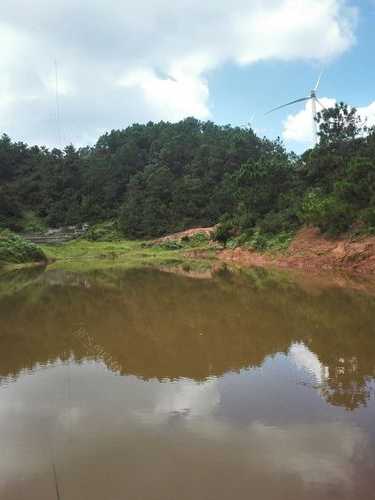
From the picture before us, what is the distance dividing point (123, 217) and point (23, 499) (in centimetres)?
5737

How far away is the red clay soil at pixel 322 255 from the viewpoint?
2391 centimetres

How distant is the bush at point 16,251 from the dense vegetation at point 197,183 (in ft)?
53.7

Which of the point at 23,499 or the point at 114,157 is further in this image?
the point at 114,157

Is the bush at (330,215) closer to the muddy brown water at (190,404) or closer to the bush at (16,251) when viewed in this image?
the muddy brown water at (190,404)

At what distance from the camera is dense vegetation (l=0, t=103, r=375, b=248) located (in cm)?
3123

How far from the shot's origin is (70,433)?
5.54 meters

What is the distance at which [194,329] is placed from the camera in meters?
11.4

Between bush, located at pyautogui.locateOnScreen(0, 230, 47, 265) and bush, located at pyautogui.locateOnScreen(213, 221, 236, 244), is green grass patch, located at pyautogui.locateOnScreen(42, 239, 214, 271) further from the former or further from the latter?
bush, located at pyautogui.locateOnScreen(213, 221, 236, 244)

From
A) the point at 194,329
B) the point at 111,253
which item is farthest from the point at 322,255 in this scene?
the point at 111,253

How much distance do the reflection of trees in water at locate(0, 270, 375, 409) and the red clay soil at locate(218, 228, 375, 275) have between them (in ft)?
21.6

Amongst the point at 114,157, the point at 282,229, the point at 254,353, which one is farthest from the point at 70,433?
the point at 114,157

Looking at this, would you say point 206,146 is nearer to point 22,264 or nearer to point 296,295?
point 22,264

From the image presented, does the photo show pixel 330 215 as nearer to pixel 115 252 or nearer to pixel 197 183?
pixel 115 252

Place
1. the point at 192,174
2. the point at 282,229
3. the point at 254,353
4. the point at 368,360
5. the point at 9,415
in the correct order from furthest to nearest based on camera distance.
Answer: the point at 192,174
the point at 282,229
the point at 254,353
the point at 368,360
the point at 9,415
